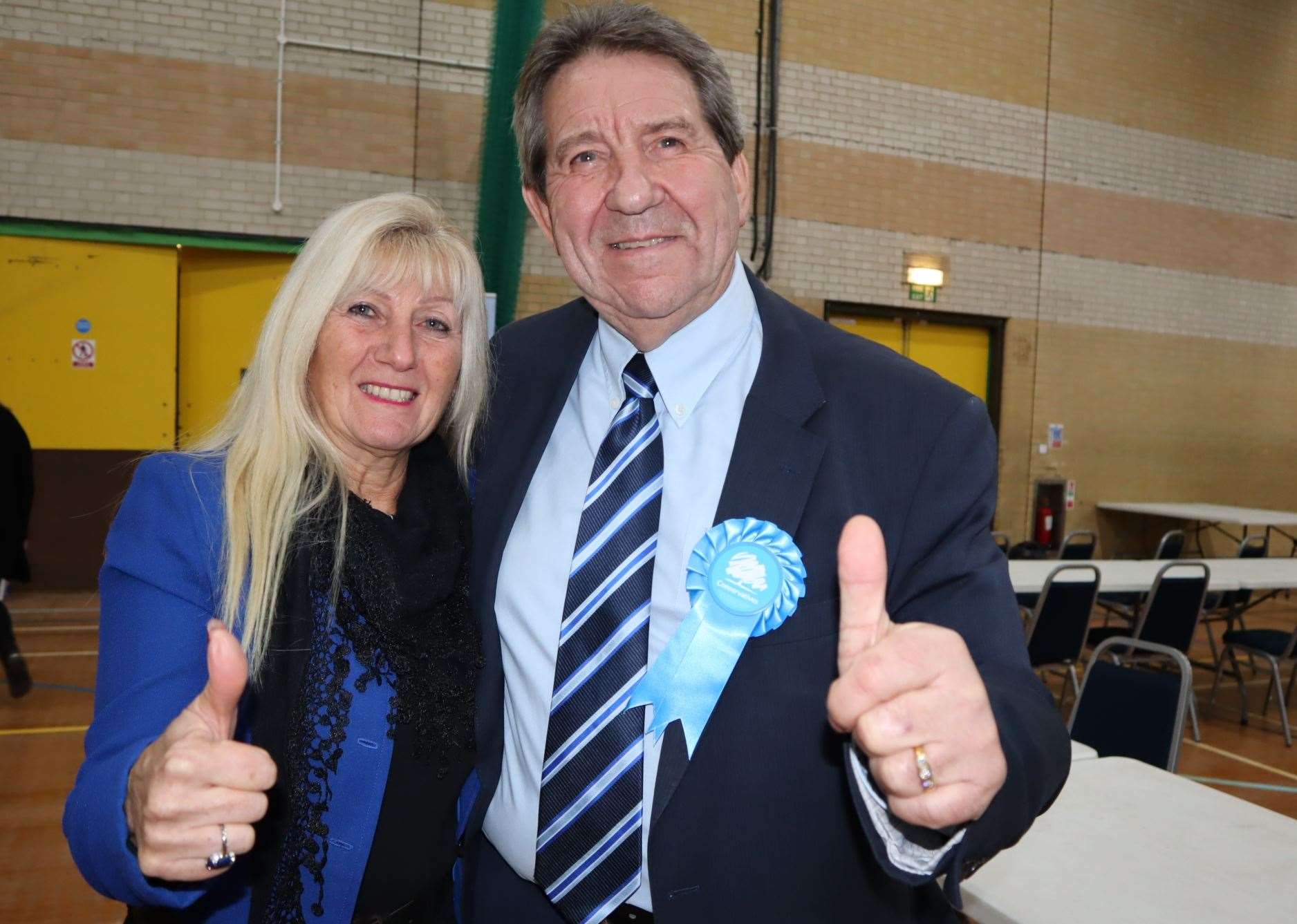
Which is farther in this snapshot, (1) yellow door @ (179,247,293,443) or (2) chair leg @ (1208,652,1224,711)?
(1) yellow door @ (179,247,293,443)

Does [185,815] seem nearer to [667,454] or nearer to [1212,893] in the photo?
[667,454]

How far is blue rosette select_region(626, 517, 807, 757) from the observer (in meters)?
1.33

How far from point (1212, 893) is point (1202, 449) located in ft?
39.8

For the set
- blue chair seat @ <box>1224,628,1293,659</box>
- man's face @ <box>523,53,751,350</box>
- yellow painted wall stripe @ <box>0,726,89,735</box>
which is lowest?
yellow painted wall stripe @ <box>0,726,89,735</box>

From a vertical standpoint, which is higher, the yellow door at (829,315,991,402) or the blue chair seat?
the yellow door at (829,315,991,402)

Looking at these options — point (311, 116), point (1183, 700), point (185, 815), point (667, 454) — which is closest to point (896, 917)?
point (667, 454)

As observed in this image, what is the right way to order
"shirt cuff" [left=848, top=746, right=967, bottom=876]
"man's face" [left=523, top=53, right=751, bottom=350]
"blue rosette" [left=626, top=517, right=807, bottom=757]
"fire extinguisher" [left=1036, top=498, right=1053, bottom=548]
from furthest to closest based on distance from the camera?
"fire extinguisher" [left=1036, top=498, right=1053, bottom=548], "man's face" [left=523, top=53, right=751, bottom=350], "blue rosette" [left=626, top=517, right=807, bottom=757], "shirt cuff" [left=848, top=746, right=967, bottom=876]

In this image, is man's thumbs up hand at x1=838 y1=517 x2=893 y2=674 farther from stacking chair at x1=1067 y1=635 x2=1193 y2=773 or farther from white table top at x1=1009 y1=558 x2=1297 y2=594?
white table top at x1=1009 y1=558 x2=1297 y2=594

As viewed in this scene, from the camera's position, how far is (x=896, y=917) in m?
1.45

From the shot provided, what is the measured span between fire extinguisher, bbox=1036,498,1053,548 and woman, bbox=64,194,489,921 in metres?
10.3

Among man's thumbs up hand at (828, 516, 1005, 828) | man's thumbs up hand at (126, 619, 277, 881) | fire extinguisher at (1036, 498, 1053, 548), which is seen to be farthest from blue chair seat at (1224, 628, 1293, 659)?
man's thumbs up hand at (126, 619, 277, 881)

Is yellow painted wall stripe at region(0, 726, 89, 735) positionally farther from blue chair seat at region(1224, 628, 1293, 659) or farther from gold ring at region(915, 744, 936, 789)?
blue chair seat at region(1224, 628, 1293, 659)

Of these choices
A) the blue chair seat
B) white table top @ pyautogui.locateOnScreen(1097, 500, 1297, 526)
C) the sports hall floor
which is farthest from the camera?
white table top @ pyautogui.locateOnScreen(1097, 500, 1297, 526)

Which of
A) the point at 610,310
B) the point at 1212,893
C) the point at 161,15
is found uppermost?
the point at 161,15
